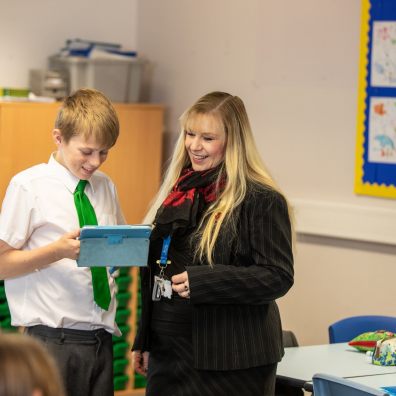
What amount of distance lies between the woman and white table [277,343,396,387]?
39 cm

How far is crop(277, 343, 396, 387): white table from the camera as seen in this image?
3238 mm

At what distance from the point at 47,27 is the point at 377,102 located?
2.08 m

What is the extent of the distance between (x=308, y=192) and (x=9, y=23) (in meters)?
1.99

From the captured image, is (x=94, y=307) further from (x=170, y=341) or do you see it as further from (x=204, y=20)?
(x=204, y=20)

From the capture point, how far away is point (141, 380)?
5270mm

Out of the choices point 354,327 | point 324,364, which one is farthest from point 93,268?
point 354,327

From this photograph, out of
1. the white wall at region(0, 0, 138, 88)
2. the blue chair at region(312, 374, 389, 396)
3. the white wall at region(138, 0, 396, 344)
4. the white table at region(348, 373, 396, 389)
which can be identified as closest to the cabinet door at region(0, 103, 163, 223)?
the white wall at region(138, 0, 396, 344)

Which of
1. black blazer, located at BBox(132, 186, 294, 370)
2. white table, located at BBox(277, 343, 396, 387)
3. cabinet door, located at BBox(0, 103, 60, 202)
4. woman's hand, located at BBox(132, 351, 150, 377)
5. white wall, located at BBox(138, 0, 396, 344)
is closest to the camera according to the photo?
black blazer, located at BBox(132, 186, 294, 370)

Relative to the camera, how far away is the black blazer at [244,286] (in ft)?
8.96

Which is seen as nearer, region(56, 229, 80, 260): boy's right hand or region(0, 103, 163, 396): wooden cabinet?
region(56, 229, 80, 260): boy's right hand

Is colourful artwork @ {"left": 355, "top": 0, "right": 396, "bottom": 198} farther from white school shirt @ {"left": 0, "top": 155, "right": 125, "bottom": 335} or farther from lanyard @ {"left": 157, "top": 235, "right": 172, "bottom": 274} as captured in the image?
white school shirt @ {"left": 0, "top": 155, "right": 125, "bottom": 335}

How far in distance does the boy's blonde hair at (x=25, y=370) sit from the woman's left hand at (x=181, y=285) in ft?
4.34

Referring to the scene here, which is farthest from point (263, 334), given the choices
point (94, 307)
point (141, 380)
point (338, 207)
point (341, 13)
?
point (141, 380)

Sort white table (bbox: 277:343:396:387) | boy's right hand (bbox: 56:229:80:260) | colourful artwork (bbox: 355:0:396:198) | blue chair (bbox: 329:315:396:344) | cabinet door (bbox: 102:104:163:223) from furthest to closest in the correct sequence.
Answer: cabinet door (bbox: 102:104:163:223) → colourful artwork (bbox: 355:0:396:198) → blue chair (bbox: 329:315:396:344) → white table (bbox: 277:343:396:387) → boy's right hand (bbox: 56:229:80:260)
